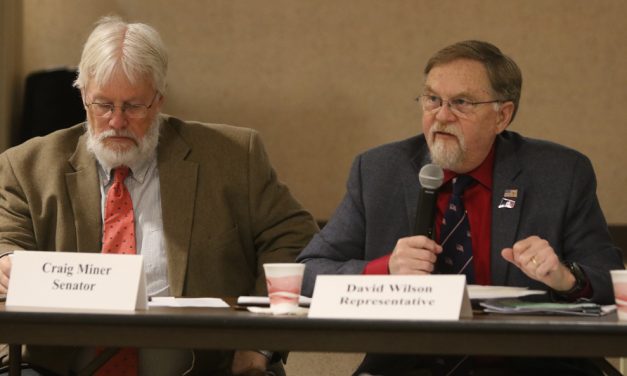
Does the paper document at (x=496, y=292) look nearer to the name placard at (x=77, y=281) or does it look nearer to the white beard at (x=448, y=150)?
the white beard at (x=448, y=150)

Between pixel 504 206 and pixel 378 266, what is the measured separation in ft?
1.47

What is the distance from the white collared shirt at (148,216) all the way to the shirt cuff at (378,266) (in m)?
0.74

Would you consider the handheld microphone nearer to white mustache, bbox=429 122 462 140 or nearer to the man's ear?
white mustache, bbox=429 122 462 140

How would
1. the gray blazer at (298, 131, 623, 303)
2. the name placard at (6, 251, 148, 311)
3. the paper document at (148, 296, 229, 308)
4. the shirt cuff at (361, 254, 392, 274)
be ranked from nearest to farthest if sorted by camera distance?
the name placard at (6, 251, 148, 311), the paper document at (148, 296, 229, 308), the shirt cuff at (361, 254, 392, 274), the gray blazer at (298, 131, 623, 303)

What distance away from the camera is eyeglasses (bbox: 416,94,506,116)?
2801 millimetres

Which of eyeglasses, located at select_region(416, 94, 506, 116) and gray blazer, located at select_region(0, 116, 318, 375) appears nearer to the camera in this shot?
eyeglasses, located at select_region(416, 94, 506, 116)

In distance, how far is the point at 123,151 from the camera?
3.06 metres

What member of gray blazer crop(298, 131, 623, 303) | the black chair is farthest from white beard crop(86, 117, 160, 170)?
the black chair

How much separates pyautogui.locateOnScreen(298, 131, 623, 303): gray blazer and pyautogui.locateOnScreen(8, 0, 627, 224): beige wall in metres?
2.51

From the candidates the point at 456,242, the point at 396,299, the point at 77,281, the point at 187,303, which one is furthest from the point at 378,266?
the point at 77,281

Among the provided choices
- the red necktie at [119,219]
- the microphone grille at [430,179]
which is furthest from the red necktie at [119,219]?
the microphone grille at [430,179]

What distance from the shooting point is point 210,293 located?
309 cm

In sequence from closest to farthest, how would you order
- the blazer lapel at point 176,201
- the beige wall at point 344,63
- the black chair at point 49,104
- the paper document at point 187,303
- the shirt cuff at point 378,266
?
the paper document at point 187,303 < the shirt cuff at point 378,266 < the blazer lapel at point 176,201 < the black chair at point 49,104 < the beige wall at point 344,63

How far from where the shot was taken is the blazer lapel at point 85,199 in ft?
10.1
